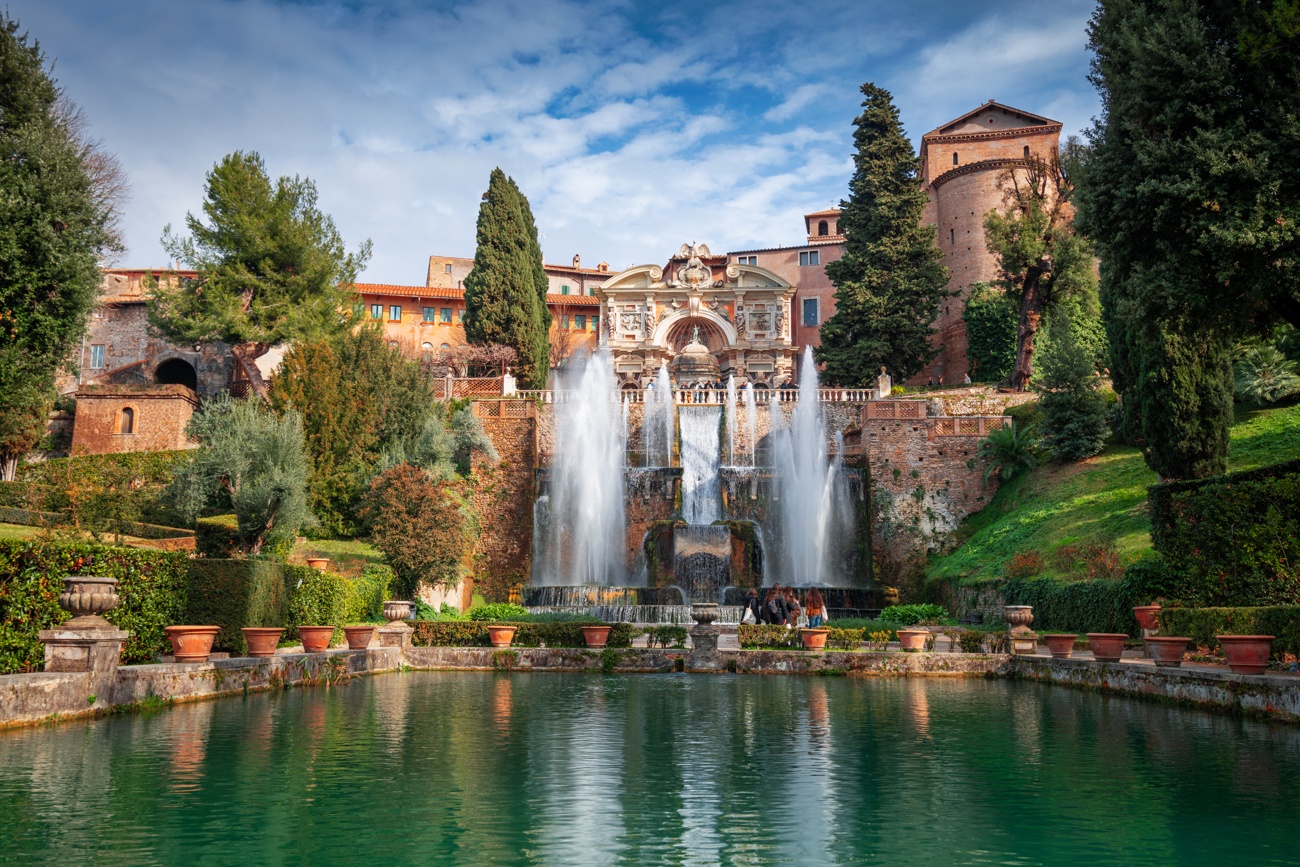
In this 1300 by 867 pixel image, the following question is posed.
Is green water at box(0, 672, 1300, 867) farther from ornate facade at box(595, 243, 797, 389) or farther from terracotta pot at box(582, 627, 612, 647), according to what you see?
ornate facade at box(595, 243, 797, 389)

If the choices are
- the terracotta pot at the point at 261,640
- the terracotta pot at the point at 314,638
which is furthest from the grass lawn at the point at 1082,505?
the terracotta pot at the point at 261,640

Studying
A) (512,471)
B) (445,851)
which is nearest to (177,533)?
(512,471)

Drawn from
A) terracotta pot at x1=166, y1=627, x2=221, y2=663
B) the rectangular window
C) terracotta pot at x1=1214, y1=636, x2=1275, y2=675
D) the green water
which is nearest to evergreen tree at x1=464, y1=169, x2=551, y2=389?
the rectangular window

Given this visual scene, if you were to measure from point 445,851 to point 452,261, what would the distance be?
58.4 metres

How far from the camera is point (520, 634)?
1717cm

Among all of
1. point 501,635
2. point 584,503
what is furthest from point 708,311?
point 501,635

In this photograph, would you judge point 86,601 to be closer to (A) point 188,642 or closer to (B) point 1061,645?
(A) point 188,642

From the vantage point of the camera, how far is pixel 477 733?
8.97 m

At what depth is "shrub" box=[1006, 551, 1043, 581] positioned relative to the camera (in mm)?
22625

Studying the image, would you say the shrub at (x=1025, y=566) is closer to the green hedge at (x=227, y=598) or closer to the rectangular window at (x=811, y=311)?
the green hedge at (x=227, y=598)

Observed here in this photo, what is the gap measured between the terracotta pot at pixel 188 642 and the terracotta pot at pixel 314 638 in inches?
117

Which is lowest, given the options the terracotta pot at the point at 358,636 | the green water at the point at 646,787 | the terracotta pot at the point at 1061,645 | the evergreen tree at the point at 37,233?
the green water at the point at 646,787

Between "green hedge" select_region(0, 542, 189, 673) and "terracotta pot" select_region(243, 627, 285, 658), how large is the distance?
93 centimetres

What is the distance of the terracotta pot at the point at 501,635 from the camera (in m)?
17.0
